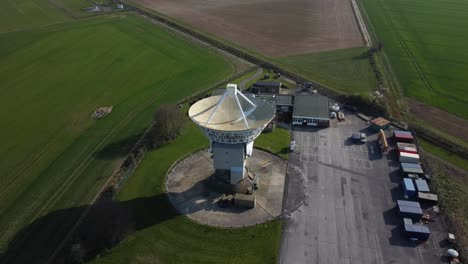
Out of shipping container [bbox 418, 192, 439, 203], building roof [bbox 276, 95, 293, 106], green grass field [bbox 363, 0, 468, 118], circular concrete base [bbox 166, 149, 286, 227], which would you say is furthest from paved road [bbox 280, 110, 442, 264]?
green grass field [bbox 363, 0, 468, 118]

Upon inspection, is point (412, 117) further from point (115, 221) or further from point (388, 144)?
point (115, 221)

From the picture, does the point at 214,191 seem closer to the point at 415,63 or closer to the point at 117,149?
the point at 117,149

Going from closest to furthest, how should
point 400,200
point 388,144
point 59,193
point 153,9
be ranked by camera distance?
1. point 400,200
2. point 59,193
3. point 388,144
4. point 153,9

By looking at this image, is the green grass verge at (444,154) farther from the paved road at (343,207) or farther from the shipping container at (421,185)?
the shipping container at (421,185)

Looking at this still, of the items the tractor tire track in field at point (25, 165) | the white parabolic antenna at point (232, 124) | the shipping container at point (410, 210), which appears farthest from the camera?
the tractor tire track in field at point (25, 165)

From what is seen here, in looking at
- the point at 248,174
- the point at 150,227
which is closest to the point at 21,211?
the point at 150,227

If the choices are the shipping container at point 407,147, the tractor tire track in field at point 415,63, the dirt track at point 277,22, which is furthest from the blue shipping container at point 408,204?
the dirt track at point 277,22
